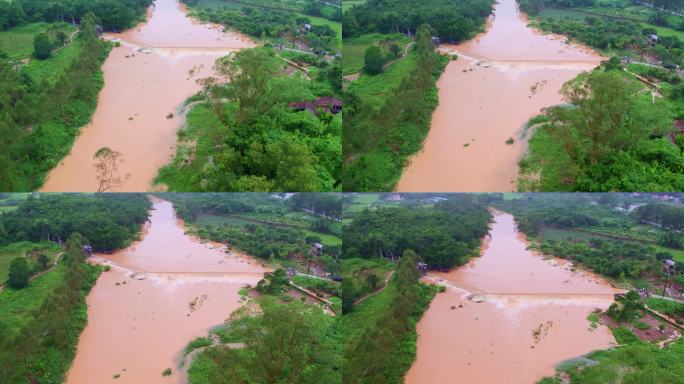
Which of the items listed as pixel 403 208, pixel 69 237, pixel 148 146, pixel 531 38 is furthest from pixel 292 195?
pixel 531 38

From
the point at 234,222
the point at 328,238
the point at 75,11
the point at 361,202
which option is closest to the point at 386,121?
the point at 361,202

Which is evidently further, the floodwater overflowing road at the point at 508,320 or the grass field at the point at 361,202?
the grass field at the point at 361,202

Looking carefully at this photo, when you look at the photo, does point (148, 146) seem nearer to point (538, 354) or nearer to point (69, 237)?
point (69, 237)

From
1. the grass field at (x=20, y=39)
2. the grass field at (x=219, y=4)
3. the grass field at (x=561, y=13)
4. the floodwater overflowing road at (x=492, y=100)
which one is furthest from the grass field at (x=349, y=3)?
the grass field at (x=20, y=39)

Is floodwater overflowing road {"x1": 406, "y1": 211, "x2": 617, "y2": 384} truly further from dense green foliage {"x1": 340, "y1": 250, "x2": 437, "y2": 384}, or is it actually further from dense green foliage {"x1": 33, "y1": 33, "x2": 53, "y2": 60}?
dense green foliage {"x1": 33, "y1": 33, "x2": 53, "y2": 60}

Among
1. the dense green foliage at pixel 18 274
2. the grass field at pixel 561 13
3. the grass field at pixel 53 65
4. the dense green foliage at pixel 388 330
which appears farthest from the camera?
the grass field at pixel 561 13

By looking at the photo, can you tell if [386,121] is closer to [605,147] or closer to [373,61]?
[373,61]

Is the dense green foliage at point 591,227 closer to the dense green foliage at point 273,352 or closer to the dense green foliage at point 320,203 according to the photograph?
the dense green foliage at point 320,203
